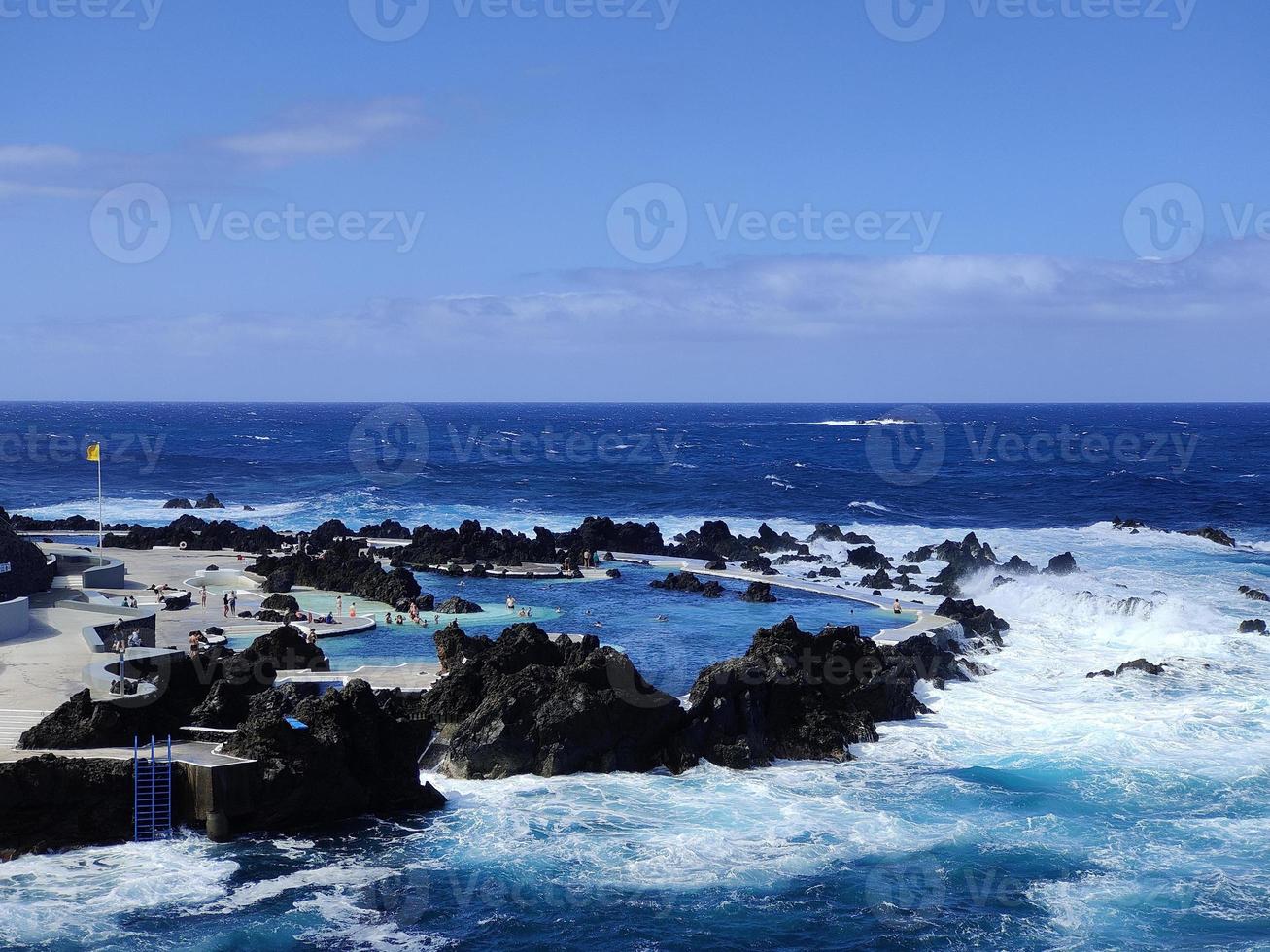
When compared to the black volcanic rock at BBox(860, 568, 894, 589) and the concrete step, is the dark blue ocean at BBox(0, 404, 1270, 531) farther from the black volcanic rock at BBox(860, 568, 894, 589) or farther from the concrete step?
the concrete step

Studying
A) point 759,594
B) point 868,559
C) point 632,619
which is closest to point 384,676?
point 632,619

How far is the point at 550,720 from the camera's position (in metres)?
27.8

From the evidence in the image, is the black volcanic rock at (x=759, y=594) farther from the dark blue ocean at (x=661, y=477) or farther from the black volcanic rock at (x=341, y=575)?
the dark blue ocean at (x=661, y=477)

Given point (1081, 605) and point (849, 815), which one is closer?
point (849, 815)

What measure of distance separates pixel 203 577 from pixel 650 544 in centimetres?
2465

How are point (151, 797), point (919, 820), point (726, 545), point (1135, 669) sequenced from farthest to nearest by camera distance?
point (726, 545), point (1135, 669), point (919, 820), point (151, 797)

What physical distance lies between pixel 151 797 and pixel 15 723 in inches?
195

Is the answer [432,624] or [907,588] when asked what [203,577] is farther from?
[907,588]

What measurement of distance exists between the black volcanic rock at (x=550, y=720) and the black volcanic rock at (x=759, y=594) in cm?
2145

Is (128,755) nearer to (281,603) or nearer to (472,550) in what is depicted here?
(281,603)

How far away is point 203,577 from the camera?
4991 cm

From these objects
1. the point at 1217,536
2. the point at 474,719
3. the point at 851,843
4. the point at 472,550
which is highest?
the point at 1217,536

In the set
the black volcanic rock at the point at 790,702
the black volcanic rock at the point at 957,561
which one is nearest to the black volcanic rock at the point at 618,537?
the black volcanic rock at the point at 957,561

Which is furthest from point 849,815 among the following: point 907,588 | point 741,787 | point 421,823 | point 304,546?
point 304,546
